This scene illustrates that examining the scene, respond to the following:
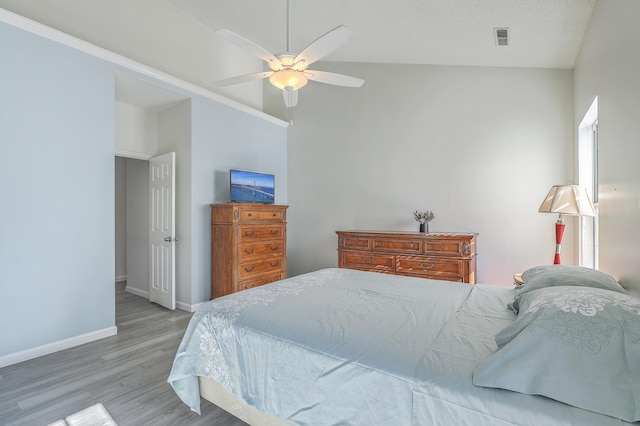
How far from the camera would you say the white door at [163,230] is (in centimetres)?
401

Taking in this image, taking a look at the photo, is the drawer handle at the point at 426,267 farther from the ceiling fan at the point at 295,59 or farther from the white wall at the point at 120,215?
the white wall at the point at 120,215

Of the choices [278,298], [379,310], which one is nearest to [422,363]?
[379,310]

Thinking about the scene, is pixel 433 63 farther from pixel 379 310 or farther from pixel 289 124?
pixel 379 310

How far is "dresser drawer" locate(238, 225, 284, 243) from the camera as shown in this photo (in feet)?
13.4

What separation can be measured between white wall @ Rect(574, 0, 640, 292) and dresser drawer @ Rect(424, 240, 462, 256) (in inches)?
51.4

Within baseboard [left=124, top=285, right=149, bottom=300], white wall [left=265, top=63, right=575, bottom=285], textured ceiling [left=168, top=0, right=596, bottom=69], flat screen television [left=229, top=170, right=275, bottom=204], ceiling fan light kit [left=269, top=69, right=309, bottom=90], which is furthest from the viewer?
baseboard [left=124, top=285, right=149, bottom=300]

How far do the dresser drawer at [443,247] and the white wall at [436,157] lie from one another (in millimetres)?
629

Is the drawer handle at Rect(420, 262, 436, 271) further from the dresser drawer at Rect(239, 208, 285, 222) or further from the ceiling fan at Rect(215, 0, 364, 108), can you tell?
the ceiling fan at Rect(215, 0, 364, 108)

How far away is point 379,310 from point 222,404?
100 centimetres

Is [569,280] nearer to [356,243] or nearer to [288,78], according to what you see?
[288,78]

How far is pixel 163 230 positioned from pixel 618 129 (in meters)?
4.54

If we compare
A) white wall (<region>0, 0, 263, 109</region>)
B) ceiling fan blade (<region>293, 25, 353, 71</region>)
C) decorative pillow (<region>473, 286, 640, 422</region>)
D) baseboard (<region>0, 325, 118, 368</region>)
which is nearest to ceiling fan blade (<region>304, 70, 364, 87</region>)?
ceiling fan blade (<region>293, 25, 353, 71</region>)

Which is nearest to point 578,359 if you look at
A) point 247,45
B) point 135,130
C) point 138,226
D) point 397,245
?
point 247,45

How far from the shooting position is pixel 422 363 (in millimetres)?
1169
